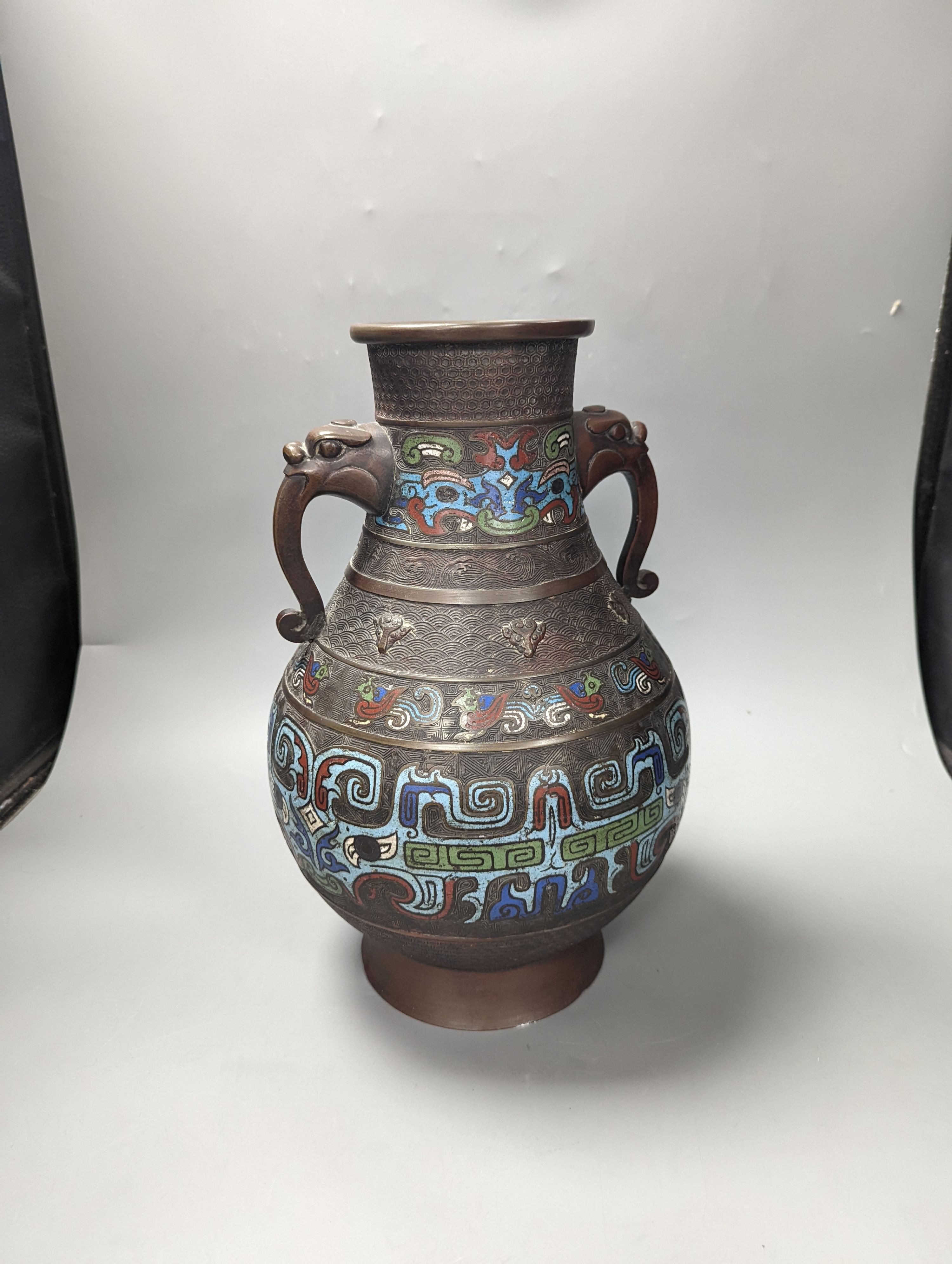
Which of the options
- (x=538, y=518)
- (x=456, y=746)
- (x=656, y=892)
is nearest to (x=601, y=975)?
(x=656, y=892)

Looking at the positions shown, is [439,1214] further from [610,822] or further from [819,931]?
[819,931]

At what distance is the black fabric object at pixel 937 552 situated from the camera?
6.43 ft

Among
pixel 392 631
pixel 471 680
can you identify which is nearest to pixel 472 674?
pixel 471 680

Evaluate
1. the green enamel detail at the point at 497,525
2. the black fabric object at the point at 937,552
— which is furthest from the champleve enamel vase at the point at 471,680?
the black fabric object at the point at 937,552

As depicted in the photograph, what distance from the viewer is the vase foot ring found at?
1.43 metres

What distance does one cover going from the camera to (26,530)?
2055 millimetres

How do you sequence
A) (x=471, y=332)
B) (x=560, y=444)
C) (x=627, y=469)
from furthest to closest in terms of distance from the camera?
(x=627, y=469) → (x=560, y=444) → (x=471, y=332)

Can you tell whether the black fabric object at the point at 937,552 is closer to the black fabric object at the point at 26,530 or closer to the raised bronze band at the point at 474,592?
the raised bronze band at the point at 474,592

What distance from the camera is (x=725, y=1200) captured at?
119 cm

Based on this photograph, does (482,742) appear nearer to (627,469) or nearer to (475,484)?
(475,484)

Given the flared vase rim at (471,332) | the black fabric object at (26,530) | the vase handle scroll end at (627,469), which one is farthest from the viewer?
the black fabric object at (26,530)

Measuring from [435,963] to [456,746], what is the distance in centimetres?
33

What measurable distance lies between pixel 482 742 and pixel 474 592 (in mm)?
176

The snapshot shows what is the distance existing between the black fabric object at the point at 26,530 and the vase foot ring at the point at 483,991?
87 centimetres
